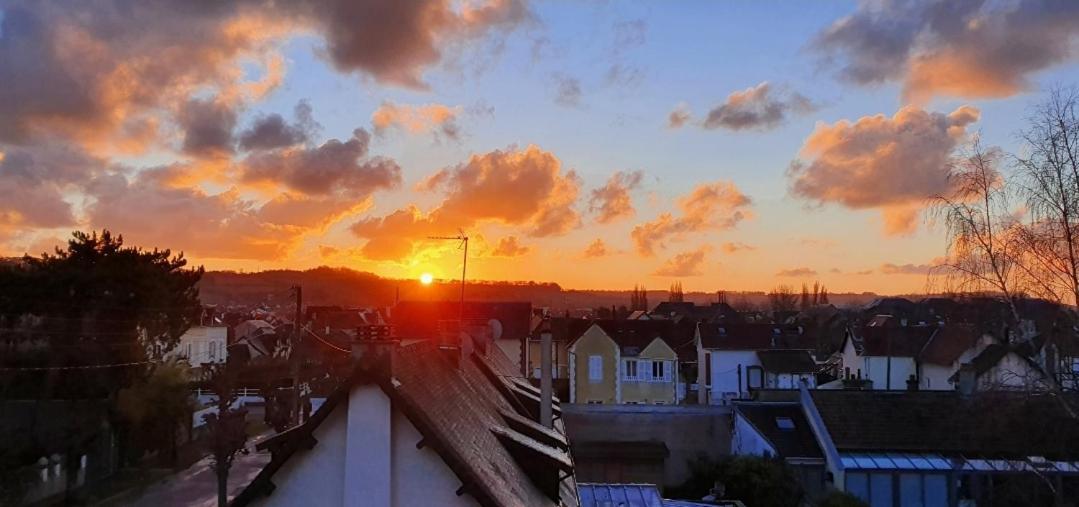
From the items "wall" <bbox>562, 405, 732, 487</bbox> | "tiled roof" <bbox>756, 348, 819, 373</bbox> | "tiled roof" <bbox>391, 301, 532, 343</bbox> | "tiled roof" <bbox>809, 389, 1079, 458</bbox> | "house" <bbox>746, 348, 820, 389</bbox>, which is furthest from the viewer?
"tiled roof" <bbox>391, 301, 532, 343</bbox>

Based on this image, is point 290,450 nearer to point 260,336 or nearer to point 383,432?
point 383,432

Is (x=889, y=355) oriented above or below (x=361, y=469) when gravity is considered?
below

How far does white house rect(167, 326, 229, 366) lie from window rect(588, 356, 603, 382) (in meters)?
23.3

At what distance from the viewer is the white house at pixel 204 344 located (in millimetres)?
45750

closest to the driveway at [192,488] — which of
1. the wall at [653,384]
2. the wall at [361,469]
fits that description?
the wall at [361,469]

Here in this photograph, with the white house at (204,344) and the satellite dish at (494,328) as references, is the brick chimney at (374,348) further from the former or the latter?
the white house at (204,344)

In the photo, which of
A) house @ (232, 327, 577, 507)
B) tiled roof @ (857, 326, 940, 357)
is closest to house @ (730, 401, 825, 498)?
house @ (232, 327, 577, 507)

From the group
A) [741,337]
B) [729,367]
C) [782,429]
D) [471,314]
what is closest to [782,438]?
[782,429]

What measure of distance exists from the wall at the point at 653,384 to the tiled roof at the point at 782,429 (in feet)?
49.5

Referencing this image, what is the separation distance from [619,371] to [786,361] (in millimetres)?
10882

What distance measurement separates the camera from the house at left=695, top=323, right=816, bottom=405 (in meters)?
47.9

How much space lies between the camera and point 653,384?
4584 cm

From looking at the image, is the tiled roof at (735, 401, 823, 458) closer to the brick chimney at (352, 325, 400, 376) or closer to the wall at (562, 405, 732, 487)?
the wall at (562, 405, 732, 487)

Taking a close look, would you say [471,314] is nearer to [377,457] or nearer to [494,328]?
[494,328]
